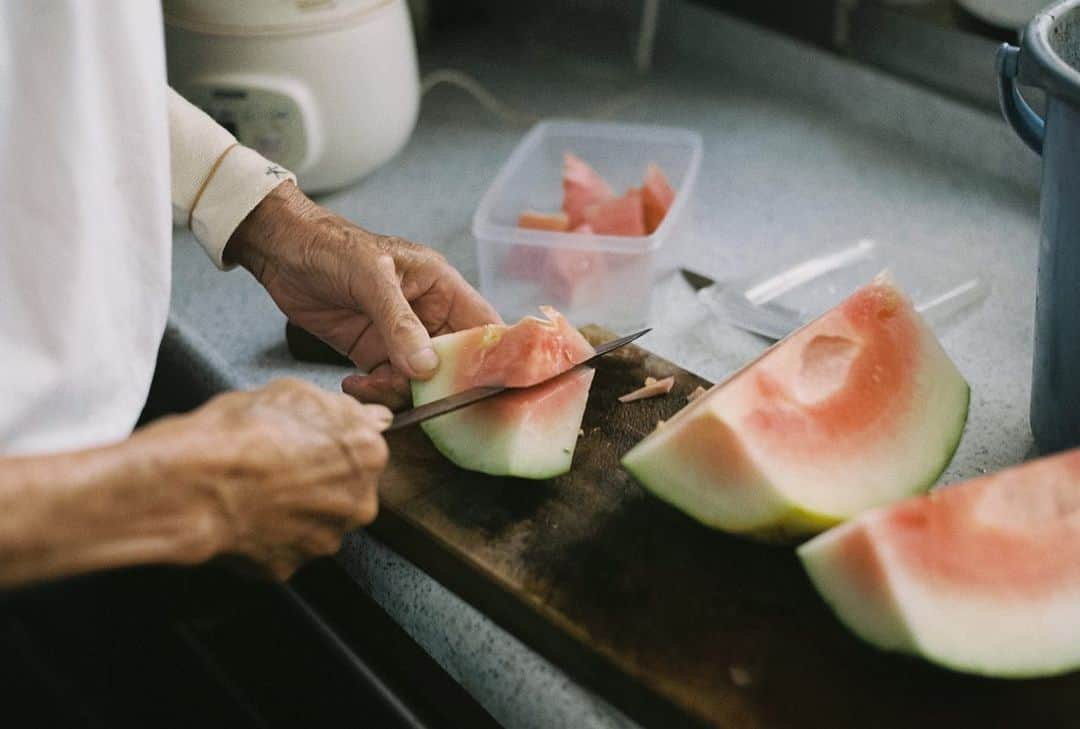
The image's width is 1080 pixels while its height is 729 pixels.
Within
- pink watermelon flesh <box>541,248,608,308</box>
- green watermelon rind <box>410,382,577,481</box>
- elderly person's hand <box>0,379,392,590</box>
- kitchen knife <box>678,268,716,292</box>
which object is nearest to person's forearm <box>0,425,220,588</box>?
elderly person's hand <box>0,379,392,590</box>

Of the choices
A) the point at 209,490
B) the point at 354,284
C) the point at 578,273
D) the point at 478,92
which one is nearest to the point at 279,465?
the point at 209,490

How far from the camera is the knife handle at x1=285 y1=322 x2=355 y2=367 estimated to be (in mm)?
1153

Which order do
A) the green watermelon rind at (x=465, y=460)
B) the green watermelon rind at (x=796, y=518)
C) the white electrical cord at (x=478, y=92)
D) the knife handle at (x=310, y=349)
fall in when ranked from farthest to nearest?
1. the white electrical cord at (x=478, y=92)
2. the knife handle at (x=310, y=349)
3. the green watermelon rind at (x=465, y=460)
4. the green watermelon rind at (x=796, y=518)

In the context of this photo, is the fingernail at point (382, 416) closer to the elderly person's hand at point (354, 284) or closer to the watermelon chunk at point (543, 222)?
the elderly person's hand at point (354, 284)

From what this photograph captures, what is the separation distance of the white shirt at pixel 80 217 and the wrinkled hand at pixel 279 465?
0.24 m

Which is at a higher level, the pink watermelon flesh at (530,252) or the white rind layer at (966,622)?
the white rind layer at (966,622)

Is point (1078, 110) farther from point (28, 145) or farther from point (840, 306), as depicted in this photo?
point (28, 145)

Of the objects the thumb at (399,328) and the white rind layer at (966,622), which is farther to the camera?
the thumb at (399,328)

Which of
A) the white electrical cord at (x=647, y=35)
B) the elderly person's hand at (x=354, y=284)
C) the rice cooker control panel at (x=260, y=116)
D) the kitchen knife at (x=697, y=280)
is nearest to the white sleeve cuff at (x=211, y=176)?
the elderly person's hand at (x=354, y=284)

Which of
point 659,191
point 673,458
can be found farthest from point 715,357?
point 673,458

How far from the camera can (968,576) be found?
69 cm

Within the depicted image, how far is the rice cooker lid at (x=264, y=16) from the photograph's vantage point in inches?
50.8

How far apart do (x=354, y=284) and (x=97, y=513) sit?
404 mm

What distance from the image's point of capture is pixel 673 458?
2.64 feet
